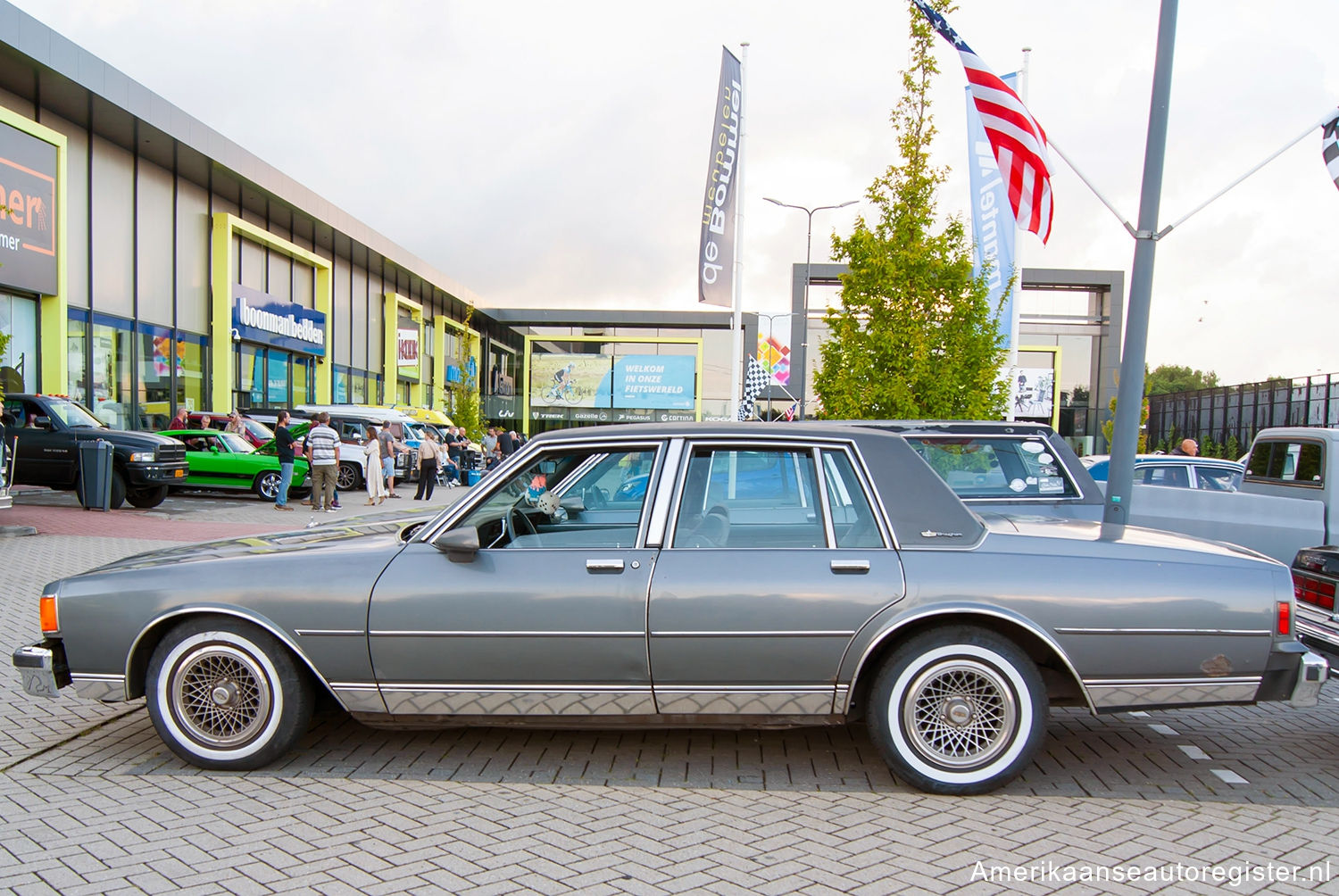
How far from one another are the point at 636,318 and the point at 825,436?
5104 centimetres

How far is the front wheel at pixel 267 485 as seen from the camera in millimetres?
18203

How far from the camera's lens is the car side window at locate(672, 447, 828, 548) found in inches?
155

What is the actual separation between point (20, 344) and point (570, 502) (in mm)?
19369

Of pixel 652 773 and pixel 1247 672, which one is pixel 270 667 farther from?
pixel 1247 672

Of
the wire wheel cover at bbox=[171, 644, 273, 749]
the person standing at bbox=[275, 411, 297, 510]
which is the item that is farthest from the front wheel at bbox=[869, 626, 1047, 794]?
the person standing at bbox=[275, 411, 297, 510]

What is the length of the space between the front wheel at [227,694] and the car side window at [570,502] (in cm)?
102

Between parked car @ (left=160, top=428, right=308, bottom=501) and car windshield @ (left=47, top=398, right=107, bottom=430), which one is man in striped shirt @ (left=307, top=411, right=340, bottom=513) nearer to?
parked car @ (left=160, top=428, right=308, bottom=501)

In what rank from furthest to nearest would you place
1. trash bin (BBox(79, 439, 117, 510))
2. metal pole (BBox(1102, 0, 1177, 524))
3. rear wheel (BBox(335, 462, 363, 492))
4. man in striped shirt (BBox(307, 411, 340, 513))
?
rear wheel (BBox(335, 462, 363, 492))
man in striped shirt (BBox(307, 411, 340, 513))
trash bin (BBox(79, 439, 117, 510))
metal pole (BBox(1102, 0, 1177, 524))

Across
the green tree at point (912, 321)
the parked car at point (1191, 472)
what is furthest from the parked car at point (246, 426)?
the parked car at point (1191, 472)

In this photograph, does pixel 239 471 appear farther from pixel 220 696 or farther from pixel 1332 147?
pixel 1332 147

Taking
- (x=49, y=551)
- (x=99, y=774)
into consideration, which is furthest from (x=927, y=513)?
(x=49, y=551)

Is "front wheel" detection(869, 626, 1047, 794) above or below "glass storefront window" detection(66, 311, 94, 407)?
below

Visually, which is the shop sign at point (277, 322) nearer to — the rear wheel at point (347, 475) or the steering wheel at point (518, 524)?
the rear wheel at point (347, 475)

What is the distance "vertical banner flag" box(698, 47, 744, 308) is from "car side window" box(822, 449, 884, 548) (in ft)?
45.4
